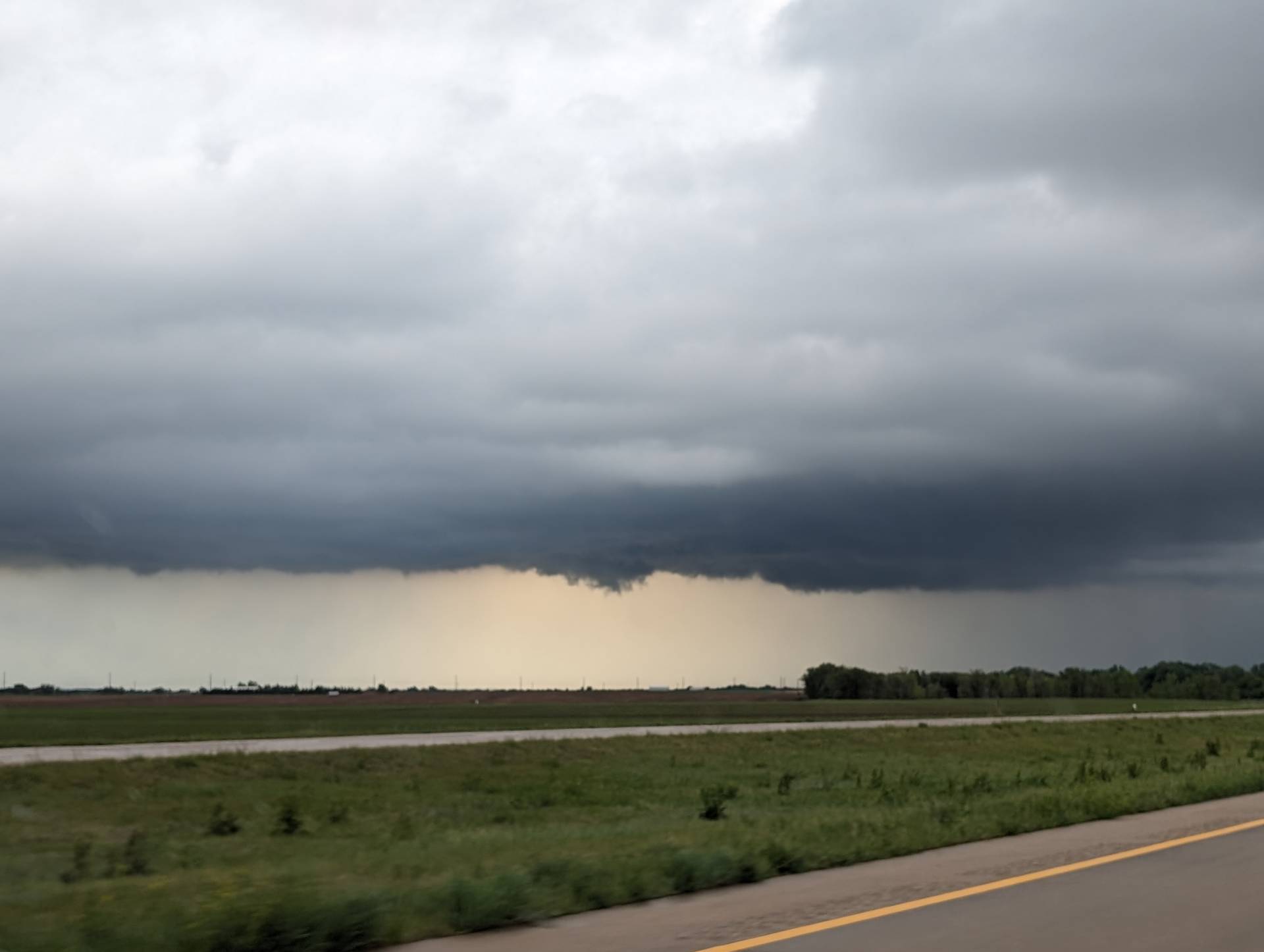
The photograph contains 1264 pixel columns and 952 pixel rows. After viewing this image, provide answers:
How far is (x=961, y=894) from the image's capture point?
41.1 feet

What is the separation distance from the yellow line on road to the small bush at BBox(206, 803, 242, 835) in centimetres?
1734

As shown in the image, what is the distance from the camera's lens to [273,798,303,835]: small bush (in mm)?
25719

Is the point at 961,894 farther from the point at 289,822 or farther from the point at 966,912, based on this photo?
the point at 289,822

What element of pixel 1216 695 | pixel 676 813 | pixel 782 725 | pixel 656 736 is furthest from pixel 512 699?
pixel 676 813

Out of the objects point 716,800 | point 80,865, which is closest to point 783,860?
point 80,865

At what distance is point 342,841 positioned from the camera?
863 inches

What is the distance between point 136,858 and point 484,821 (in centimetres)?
950

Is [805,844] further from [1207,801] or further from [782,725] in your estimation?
[782,725]

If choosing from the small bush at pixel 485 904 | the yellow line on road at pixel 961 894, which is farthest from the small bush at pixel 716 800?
the small bush at pixel 485 904

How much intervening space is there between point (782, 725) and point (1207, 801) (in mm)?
37490

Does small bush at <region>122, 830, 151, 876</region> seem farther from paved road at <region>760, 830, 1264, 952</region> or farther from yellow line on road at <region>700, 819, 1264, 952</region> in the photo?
paved road at <region>760, 830, 1264, 952</region>

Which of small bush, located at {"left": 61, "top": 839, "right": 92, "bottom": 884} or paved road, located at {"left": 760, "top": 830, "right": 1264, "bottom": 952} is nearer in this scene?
paved road, located at {"left": 760, "top": 830, "right": 1264, "bottom": 952}

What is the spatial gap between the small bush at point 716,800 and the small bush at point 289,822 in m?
7.95

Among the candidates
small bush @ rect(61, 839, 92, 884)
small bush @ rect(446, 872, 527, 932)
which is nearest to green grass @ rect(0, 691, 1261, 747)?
small bush @ rect(61, 839, 92, 884)
